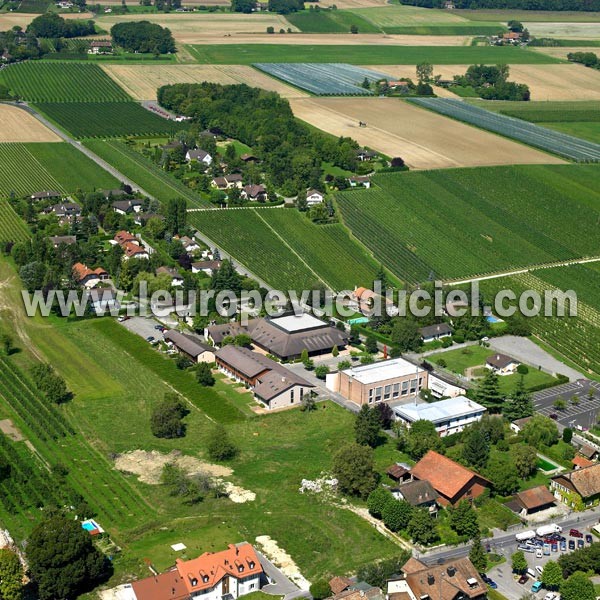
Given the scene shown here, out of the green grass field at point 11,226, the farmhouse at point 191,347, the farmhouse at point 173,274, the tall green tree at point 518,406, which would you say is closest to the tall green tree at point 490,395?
the tall green tree at point 518,406

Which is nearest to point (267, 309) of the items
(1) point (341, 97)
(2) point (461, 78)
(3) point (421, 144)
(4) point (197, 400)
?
(4) point (197, 400)

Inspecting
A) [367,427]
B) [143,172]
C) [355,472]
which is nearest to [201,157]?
[143,172]

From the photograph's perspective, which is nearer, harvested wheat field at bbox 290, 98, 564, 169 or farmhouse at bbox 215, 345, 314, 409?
farmhouse at bbox 215, 345, 314, 409

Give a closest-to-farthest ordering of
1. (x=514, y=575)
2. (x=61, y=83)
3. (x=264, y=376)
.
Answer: (x=514, y=575) < (x=264, y=376) < (x=61, y=83)

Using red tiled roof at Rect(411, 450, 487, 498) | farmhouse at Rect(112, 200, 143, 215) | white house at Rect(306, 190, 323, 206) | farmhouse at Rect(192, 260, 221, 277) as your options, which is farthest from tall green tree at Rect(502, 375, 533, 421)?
farmhouse at Rect(112, 200, 143, 215)

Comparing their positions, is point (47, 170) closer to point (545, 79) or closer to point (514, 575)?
point (514, 575)

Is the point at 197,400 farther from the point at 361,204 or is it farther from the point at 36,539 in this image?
the point at 361,204

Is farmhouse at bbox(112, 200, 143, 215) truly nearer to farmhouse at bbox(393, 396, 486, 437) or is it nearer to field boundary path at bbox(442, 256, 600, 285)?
field boundary path at bbox(442, 256, 600, 285)
